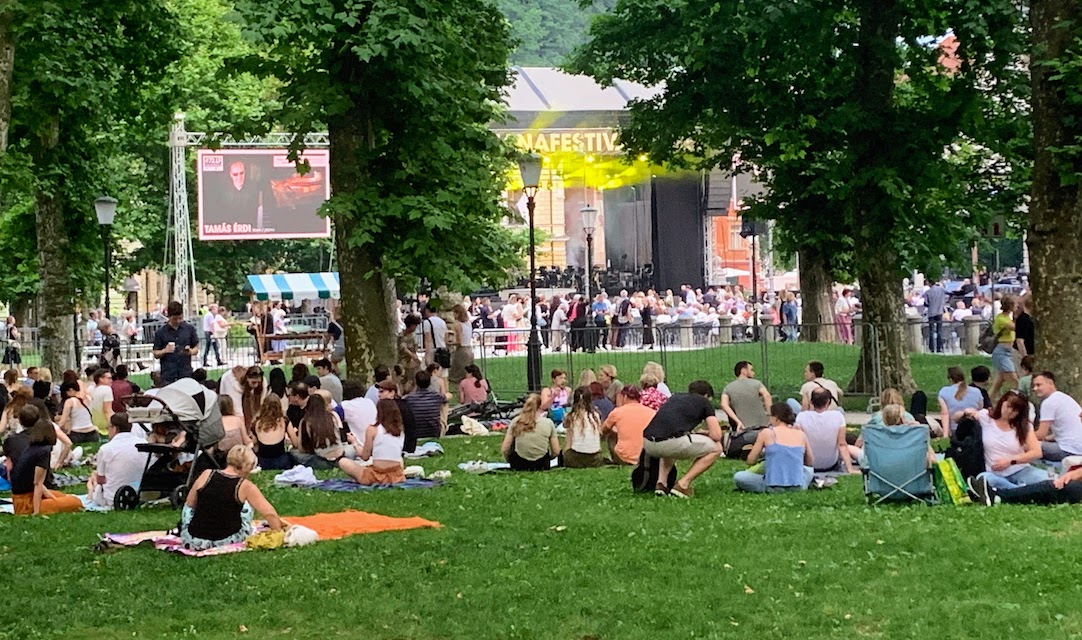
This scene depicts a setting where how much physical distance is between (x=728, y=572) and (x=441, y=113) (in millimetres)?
14105

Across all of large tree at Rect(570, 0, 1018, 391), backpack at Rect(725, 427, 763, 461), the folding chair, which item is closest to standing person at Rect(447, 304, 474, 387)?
large tree at Rect(570, 0, 1018, 391)

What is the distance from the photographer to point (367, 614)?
9.79 meters

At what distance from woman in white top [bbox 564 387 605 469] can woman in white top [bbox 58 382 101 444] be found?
7.15 metres

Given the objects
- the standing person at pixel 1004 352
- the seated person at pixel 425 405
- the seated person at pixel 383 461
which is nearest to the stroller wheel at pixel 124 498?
the seated person at pixel 383 461

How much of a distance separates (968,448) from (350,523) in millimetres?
5433

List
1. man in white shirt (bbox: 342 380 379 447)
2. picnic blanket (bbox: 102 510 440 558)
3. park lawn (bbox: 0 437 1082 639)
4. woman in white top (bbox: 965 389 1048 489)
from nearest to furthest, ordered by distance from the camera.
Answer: park lawn (bbox: 0 437 1082 639)
picnic blanket (bbox: 102 510 440 558)
woman in white top (bbox: 965 389 1048 489)
man in white shirt (bbox: 342 380 379 447)

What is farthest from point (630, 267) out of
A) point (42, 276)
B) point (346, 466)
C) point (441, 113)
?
point (346, 466)

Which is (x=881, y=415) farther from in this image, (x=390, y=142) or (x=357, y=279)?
(x=390, y=142)

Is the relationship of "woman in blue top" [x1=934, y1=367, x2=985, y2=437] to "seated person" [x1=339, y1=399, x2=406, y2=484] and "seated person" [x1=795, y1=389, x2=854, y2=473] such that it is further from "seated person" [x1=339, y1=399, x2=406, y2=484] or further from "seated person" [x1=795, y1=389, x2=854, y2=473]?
"seated person" [x1=339, y1=399, x2=406, y2=484]

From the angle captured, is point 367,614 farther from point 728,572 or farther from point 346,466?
point 346,466

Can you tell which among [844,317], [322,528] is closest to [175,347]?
[322,528]

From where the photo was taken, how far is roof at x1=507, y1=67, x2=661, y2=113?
7462 cm

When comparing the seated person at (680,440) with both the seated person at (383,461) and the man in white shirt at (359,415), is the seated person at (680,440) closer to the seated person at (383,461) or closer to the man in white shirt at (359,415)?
the seated person at (383,461)

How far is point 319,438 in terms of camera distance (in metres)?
18.5
